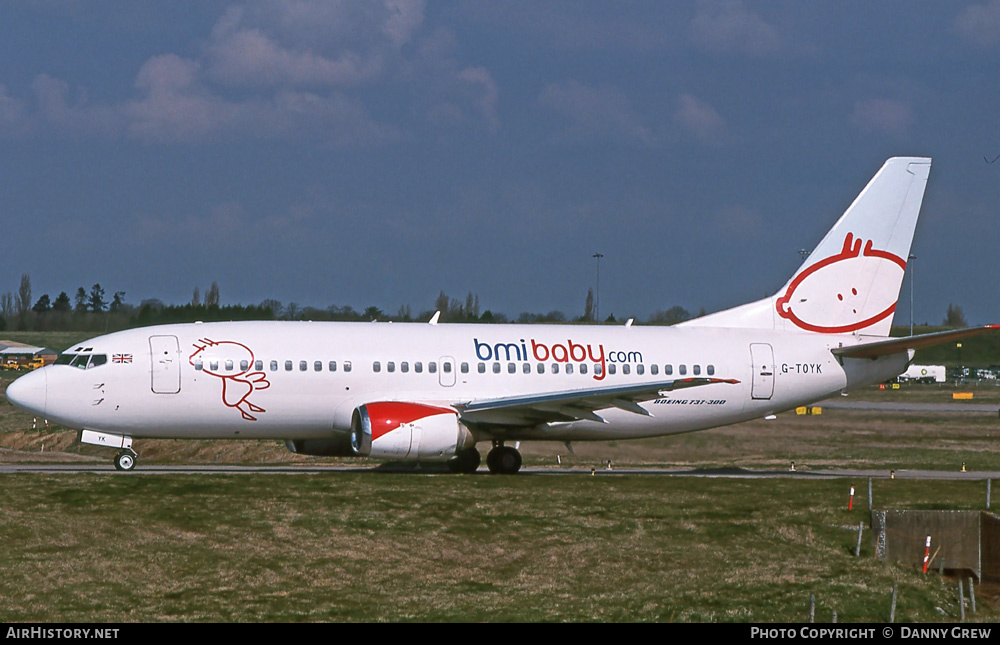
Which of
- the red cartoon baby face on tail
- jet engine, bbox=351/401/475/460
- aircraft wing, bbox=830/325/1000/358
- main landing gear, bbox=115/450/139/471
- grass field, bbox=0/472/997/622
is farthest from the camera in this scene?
the red cartoon baby face on tail

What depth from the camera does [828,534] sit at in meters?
26.7

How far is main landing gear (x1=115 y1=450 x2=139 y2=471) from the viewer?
32031mm

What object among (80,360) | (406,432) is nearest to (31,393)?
(80,360)

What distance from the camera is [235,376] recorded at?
3194 cm

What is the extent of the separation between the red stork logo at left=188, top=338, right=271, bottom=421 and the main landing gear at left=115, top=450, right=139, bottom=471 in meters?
3.02

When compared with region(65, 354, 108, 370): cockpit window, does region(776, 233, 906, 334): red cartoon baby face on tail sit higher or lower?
higher

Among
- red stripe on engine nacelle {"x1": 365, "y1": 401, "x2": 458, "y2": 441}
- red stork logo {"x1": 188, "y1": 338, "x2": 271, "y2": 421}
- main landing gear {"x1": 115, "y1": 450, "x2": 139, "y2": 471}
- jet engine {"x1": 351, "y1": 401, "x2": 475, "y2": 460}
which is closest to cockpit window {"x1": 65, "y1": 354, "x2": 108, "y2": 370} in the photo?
A: red stork logo {"x1": 188, "y1": 338, "x2": 271, "y2": 421}

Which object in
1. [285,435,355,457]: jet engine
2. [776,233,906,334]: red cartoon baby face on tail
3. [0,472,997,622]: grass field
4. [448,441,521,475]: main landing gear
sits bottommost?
[0,472,997,622]: grass field

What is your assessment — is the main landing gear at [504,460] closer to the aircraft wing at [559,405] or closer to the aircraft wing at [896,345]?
the aircraft wing at [559,405]

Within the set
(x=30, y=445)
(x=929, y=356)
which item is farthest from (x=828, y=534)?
(x=929, y=356)

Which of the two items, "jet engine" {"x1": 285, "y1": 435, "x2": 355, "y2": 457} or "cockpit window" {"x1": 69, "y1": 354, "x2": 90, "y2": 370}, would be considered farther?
"jet engine" {"x1": 285, "y1": 435, "x2": 355, "y2": 457}

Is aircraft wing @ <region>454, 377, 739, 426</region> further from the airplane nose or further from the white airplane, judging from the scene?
the airplane nose

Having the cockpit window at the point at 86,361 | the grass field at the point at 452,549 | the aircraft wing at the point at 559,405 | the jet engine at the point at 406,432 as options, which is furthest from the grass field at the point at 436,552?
the cockpit window at the point at 86,361

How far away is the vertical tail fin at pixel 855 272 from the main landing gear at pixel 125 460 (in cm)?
1735
